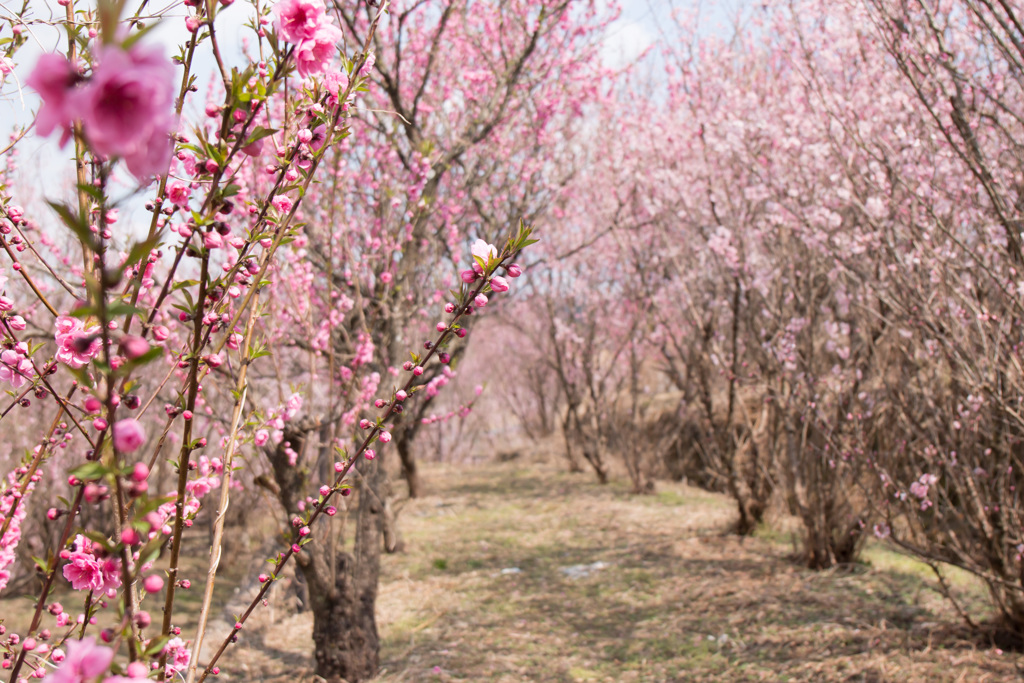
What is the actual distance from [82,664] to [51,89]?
1.84 feet

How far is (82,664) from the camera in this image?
2.17 ft

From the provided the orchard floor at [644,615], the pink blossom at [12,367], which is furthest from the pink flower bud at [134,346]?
the orchard floor at [644,615]

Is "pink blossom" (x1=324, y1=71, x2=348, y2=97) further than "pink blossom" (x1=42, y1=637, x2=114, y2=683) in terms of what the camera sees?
Yes

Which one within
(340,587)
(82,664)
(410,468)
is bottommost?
(340,587)

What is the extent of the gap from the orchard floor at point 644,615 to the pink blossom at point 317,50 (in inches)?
145

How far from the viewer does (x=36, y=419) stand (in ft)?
26.7

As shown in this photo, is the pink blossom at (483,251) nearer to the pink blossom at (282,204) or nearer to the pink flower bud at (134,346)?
the pink blossom at (282,204)

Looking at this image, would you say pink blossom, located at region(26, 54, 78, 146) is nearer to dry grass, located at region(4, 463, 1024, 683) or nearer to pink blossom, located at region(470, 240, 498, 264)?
pink blossom, located at region(470, 240, 498, 264)

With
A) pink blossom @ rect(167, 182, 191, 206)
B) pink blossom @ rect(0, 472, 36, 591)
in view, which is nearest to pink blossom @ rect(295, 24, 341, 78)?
pink blossom @ rect(167, 182, 191, 206)

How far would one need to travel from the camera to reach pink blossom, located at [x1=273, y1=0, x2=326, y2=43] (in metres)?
0.95

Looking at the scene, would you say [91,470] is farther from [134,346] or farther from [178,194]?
[178,194]

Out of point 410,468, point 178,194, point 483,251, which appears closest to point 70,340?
point 178,194

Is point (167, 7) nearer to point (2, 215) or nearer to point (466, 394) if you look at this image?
point (2, 215)

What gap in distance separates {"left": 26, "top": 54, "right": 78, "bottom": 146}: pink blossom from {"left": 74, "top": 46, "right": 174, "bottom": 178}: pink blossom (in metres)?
0.03
